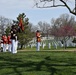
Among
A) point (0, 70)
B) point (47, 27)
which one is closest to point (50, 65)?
point (0, 70)

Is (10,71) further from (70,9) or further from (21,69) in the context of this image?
(70,9)

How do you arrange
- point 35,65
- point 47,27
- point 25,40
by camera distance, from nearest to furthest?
point 35,65 < point 25,40 < point 47,27

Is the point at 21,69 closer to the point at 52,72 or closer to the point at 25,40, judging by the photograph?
the point at 52,72

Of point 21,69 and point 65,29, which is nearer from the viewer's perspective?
point 21,69

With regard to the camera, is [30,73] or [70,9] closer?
[30,73]

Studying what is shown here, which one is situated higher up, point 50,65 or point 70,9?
point 70,9

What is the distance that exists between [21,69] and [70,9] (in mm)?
3565

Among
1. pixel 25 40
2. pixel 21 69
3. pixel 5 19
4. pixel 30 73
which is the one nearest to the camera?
pixel 30 73

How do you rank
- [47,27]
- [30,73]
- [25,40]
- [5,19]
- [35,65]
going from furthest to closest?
[47,27] < [5,19] < [25,40] < [35,65] < [30,73]

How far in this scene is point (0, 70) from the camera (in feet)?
38.9

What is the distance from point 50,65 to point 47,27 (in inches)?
4642

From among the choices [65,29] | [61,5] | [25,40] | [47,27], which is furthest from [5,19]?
[61,5]

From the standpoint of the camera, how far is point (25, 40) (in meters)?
54.9

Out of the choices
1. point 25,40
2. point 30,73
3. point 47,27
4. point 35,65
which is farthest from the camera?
point 47,27
